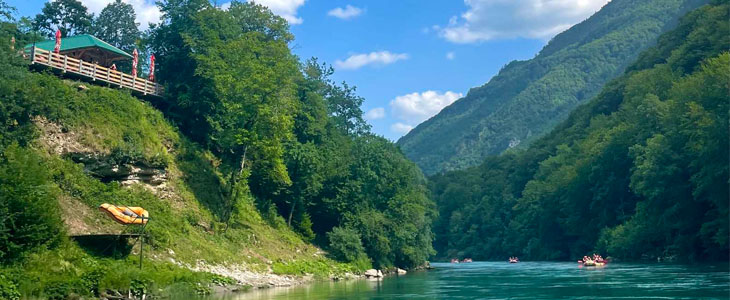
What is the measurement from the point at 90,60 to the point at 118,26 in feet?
106

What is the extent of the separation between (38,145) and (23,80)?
4121 mm

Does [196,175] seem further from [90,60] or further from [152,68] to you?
[90,60]

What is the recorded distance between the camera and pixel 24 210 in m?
33.6

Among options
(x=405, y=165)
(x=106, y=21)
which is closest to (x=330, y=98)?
(x=405, y=165)

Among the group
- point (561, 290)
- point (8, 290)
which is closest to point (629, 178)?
point (561, 290)

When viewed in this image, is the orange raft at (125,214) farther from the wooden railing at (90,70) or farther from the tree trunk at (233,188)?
the wooden railing at (90,70)

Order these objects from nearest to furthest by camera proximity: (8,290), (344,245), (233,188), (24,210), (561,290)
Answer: (8,290) → (24,210) → (561,290) → (233,188) → (344,245)

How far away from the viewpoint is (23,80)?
43.8m

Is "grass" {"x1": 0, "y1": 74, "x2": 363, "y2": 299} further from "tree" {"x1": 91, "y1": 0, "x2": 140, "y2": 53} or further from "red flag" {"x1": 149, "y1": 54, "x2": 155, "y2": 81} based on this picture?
"tree" {"x1": 91, "y1": 0, "x2": 140, "y2": 53}

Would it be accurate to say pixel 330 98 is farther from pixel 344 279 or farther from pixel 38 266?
pixel 38 266

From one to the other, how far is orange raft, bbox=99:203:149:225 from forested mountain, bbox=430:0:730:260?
1875 inches

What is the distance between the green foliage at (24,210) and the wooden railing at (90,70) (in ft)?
53.2

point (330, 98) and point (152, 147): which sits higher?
point (330, 98)

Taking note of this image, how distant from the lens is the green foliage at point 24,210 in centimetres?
3278
